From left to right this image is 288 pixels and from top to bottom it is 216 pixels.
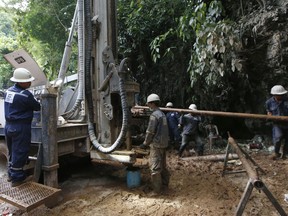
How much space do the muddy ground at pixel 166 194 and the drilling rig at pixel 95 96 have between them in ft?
1.83

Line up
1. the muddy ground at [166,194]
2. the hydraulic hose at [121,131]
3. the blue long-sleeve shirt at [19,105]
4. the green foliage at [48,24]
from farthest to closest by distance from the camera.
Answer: the green foliage at [48,24] → the hydraulic hose at [121,131] → the blue long-sleeve shirt at [19,105] → the muddy ground at [166,194]

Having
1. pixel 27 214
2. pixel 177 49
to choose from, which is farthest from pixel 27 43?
pixel 27 214

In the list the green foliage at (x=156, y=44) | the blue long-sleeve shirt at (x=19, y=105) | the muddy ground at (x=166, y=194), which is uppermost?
the green foliage at (x=156, y=44)

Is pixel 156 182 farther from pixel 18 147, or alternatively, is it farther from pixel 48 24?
pixel 48 24

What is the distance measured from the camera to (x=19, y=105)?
3.33 meters

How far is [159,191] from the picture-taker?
3914 millimetres

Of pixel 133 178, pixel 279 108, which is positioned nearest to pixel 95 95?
pixel 133 178

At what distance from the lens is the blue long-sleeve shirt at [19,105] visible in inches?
131

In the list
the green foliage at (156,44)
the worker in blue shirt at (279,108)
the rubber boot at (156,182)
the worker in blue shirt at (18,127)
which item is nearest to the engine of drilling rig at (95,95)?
the worker in blue shirt at (18,127)

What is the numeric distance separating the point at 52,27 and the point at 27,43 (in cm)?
228

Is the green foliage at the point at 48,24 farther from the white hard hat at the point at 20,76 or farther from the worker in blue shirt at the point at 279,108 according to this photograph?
the worker in blue shirt at the point at 279,108

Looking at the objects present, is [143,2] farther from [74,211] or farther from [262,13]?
[74,211]

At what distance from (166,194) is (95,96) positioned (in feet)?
7.57

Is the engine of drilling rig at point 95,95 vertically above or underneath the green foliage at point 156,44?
underneath
